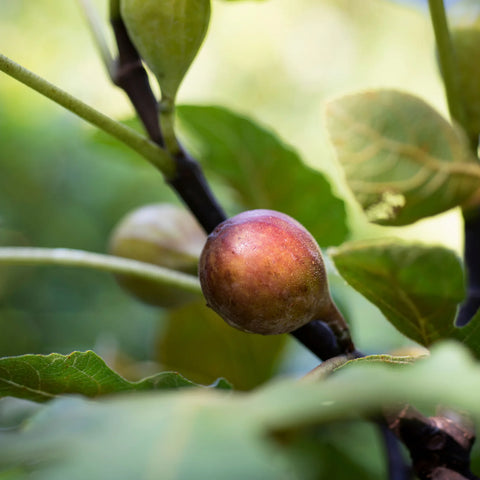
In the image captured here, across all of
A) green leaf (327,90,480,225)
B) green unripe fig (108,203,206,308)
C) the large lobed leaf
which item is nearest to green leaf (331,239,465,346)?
the large lobed leaf

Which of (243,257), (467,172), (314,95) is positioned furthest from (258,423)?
(314,95)

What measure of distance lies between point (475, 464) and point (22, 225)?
1214mm

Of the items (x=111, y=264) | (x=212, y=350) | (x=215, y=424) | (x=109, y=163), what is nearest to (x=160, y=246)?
(x=111, y=264)

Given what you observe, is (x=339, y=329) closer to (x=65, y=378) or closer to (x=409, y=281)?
(x=409, y=281)

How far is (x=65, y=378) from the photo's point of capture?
1.97 feet

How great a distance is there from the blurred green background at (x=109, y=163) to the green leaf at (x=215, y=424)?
45cm

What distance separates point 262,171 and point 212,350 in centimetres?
31

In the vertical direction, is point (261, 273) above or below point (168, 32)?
below

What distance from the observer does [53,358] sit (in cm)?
58

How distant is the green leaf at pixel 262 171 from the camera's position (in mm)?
958

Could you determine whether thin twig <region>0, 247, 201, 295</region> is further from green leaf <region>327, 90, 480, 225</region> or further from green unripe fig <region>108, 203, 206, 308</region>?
green leaf <region>327, 90, 480, 225</region>

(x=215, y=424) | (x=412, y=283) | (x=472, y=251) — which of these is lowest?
(x=472, y=251)

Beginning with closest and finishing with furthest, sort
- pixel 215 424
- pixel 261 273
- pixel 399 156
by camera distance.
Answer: pixel 215 424, pixel 261 273, pixel 399 156

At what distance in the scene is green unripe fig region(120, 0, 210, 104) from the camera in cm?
64
